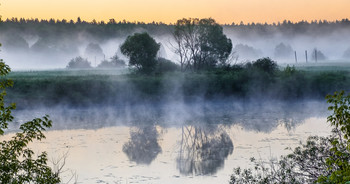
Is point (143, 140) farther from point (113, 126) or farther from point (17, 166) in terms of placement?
point (17, 166)

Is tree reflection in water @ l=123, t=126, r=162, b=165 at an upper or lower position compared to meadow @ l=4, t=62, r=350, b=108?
lower

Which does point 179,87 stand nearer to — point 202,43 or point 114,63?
point 202,43

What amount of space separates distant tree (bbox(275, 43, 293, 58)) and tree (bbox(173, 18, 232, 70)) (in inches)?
4823

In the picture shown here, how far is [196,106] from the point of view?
158 ft

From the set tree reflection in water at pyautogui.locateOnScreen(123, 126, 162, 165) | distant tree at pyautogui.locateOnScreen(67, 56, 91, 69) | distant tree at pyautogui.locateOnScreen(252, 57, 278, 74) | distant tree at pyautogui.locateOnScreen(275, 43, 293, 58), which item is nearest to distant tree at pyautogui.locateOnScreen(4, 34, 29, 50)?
distant tree at pyautogui.locateOnScreen(67, 56, 91, 69)

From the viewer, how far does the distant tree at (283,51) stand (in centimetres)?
18275

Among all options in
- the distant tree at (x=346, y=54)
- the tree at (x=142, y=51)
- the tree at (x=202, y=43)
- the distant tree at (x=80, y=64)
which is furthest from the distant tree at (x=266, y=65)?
the distant tree at (x=346, y=54)

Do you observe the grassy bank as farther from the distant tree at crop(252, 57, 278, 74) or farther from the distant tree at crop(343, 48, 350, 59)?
the distant tree at crop(343, 48, 350, 59)

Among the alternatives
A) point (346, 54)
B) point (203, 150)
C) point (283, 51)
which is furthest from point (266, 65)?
point (283, 51)

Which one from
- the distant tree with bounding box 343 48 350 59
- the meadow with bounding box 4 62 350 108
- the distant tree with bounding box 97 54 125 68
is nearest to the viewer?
the meadow with bounding box 4 62 350 108

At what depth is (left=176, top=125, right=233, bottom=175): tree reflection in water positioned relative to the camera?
65.6 feet

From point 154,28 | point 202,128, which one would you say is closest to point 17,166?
point 202,128

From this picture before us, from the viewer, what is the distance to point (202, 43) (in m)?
62.9

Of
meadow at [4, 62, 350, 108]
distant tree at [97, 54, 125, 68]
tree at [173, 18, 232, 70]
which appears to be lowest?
meadow at [4, 62, 350, 108]
